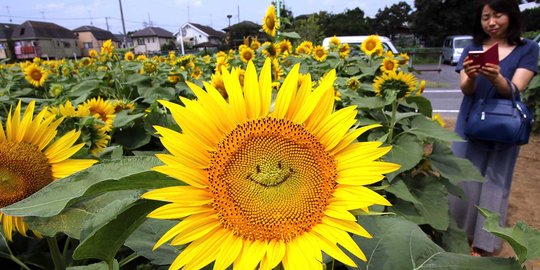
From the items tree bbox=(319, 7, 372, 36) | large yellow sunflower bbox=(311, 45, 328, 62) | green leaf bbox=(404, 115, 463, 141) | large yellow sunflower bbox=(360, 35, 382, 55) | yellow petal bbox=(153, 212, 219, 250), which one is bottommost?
green leaf bbox=(404, 115, 463, 141)

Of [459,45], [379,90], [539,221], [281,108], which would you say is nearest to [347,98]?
[379,90]

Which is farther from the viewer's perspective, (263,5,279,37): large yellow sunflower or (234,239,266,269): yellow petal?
(263,5,279,37): large yellow sunflower

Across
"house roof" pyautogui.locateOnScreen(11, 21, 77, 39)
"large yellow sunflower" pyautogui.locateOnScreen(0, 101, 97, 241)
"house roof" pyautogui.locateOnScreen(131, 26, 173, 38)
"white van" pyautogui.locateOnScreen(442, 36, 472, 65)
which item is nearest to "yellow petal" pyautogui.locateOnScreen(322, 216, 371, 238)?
"large yellow sunflower" pyautogui.locateOnScreen(0, 101, 97, 241)

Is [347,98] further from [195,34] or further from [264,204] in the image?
[195,34]

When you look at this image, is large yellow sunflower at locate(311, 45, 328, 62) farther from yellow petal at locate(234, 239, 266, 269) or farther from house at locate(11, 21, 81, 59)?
house at locate(11, 21, 81, 59)

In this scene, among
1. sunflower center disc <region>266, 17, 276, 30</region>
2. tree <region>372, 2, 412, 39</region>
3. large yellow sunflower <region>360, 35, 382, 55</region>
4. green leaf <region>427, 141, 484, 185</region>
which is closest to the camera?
green leaf <region>427, 141, 484, 185</region>

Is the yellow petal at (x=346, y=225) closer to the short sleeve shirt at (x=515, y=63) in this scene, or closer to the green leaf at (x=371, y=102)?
the green leaf at (x=371, y=102)
